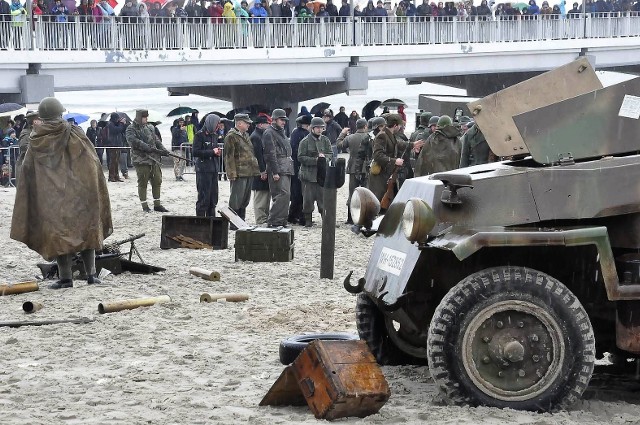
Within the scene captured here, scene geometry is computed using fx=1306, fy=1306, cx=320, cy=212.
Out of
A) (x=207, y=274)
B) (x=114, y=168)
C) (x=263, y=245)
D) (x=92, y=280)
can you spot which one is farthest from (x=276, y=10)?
(x=92, y=280)

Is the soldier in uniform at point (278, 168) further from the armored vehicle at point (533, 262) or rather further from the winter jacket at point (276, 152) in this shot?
the armored vehicle at point (533, 262)

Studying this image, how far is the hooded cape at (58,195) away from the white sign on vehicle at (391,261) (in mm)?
4368

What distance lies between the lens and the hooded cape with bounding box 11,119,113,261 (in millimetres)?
11578

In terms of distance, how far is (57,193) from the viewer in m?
11.6

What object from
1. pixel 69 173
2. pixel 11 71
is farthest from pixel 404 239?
pixel 11 71

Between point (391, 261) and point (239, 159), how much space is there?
10.1 m

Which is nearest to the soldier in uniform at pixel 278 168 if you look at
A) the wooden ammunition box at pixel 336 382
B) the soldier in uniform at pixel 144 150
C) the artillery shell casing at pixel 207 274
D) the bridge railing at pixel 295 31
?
the soldier in uniform at pixel 144 150

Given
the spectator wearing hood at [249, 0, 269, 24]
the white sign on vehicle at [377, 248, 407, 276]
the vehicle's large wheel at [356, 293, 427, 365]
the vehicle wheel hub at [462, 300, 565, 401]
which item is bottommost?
the vehicle's large wheel at [356, 293, 427, 365]

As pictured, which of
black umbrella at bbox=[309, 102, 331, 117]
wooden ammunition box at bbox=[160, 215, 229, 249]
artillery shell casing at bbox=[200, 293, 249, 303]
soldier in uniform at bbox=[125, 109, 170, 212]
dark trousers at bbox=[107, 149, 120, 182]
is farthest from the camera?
black umbrella at bbox=[309, 102, 331, 117]

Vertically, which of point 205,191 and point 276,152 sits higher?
point 276,152

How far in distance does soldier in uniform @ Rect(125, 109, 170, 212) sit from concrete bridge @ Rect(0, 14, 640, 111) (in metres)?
11.1

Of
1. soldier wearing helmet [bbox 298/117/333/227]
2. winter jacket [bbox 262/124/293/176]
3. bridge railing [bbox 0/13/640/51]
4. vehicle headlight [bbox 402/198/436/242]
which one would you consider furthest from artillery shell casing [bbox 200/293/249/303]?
bridge railing [bbox 0/13/640/51]

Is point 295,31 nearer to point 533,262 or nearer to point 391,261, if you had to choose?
point 391,261

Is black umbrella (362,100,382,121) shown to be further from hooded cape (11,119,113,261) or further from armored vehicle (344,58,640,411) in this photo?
armored vehicle (344,58,640,411)
